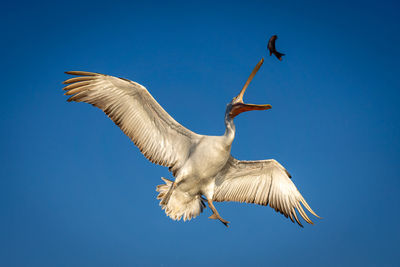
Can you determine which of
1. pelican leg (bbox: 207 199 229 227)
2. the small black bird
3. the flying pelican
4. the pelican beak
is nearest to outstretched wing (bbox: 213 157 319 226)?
the flying pelican

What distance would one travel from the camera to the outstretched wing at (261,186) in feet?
24.3

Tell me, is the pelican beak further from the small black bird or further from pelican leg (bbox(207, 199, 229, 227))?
pelican leg (bbox(207, 199, 229, 227))

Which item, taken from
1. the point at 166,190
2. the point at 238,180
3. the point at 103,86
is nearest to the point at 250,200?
the point at 238,180

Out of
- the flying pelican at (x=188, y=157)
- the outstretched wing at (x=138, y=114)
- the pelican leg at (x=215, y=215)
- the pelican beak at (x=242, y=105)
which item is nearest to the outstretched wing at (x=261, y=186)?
the flying pelican at (x=188, y=157)

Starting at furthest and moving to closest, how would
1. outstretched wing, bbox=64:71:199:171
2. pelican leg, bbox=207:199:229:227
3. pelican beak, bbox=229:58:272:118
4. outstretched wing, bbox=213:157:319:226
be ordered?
1. outstretched wing, bbox=213:157:319:226
2. pelican leg, bbox=207:199:229:227
3. outstretched wing, bbox=64:71:199:171
4. pelican beak, bbox=229:58:272:118

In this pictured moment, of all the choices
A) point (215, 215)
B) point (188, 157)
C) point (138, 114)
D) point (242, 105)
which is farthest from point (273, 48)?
point (215, 215)

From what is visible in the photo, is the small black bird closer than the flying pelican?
No

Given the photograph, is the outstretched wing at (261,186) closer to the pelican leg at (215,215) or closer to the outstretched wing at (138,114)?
the pelican leg at (215,215)

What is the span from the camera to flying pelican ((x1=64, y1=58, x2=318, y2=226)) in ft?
21.2

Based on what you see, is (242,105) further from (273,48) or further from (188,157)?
(188,157)

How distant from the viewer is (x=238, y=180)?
297 inches

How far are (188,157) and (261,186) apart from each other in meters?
1.81

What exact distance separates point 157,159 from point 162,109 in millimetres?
1036

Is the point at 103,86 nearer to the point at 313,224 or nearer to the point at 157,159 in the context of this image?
the point at 157,159
